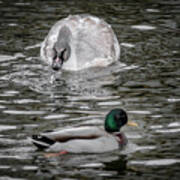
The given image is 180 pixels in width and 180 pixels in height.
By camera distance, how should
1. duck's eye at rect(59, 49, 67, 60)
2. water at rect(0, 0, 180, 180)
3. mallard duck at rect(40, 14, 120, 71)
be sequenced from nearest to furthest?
1. water at rect(0, 0, 180, 180)
2. duck's eye at rect(59, 49, 67, 60)
3. mallard duck at rect(40, 14, 120, 71)

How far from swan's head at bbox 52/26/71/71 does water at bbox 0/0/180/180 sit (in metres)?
0.29

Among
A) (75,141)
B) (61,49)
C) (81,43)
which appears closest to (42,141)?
(75,141)

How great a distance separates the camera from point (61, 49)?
15305 mm

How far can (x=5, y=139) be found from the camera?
36.3 ft

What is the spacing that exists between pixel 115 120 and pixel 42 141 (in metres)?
1.22

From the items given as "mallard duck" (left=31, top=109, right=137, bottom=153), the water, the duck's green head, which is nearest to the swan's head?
the water

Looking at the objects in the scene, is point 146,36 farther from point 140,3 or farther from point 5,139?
point 5,139

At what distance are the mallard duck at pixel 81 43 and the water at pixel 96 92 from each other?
0.27 m

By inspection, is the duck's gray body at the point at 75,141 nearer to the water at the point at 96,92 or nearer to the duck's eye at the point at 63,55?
the water at the point at 96,92

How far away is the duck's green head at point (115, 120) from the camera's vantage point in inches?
439

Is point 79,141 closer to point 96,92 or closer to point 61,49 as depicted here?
point 96,92

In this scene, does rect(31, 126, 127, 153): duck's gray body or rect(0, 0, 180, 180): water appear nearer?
rect(0, 0, 180, 180): water

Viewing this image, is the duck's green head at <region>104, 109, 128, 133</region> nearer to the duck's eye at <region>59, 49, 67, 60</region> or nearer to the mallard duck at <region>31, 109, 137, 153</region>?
the mallard duck at <region>31, 109, 137, 153</region>

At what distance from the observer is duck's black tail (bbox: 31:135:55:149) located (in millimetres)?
10555
